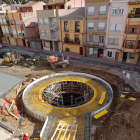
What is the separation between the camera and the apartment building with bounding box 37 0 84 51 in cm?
3598

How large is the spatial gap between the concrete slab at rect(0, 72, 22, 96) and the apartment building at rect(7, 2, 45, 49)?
21.6m

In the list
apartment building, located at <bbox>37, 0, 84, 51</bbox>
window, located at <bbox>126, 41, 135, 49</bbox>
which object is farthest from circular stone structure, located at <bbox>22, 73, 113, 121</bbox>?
apartment building, located at <bbox>37, 0, 84, 51</bbox>

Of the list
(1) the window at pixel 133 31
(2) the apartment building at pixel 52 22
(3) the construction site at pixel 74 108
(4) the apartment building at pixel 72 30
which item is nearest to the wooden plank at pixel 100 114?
(3) the construction site at pixel 74 108

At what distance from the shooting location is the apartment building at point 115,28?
27172mm

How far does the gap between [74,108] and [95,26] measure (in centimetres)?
2239

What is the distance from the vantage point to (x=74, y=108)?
17203mm

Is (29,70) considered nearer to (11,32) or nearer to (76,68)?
(76,68)

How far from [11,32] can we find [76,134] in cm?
4734

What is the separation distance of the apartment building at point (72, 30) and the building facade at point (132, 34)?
36.5 feet

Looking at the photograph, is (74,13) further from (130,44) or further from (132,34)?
(130,44)

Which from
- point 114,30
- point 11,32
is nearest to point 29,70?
point 114,30

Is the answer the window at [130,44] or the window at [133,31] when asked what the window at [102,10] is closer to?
the window at [133,31]

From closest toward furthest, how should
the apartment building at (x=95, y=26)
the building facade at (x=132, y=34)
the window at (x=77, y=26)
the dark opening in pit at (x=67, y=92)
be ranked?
the dark opening in pit at (x=67, y=92), the building facade at (x=132, y=34), the apartment building at (x=95, y=26), the window at (x=77, y=26)

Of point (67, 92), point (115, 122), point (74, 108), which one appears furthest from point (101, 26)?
point (115, 122)
